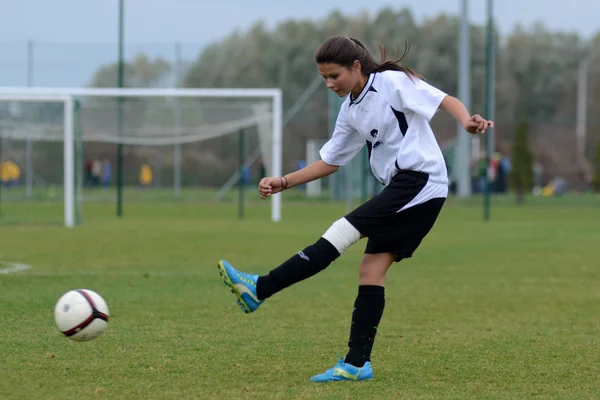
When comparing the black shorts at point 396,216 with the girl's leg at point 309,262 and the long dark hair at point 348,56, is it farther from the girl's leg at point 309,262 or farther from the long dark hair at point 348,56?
the long dark hair at point 348,56

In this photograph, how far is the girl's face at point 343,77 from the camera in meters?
5.06

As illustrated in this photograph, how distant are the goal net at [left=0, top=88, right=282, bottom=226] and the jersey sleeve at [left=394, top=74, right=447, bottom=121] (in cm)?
1483

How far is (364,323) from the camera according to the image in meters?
5.21

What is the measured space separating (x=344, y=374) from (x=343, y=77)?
4.98ft

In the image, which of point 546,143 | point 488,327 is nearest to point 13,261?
point 488,327

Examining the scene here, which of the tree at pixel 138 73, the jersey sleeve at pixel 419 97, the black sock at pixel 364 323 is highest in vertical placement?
the tree at pixel 138 73

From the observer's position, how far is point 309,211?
26781 millimetres

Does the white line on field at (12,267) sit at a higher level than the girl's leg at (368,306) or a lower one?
lower

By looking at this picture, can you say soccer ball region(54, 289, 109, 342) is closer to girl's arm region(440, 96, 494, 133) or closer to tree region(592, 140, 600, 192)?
girl's arm region(440, 96, 494, 133)

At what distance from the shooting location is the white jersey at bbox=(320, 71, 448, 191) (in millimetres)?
5070

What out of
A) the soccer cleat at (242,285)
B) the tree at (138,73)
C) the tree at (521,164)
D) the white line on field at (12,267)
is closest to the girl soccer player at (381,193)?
the soccer cleat at (242,285)

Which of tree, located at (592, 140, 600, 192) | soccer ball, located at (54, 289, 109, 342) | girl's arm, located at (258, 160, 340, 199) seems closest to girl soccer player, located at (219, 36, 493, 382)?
girl's arm, located at (258, 160, 340, 199)

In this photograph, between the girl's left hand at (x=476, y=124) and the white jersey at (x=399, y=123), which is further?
the white jersey at (x=399, y=123)

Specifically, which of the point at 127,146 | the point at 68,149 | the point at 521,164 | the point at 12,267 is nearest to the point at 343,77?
the point at 12,267
